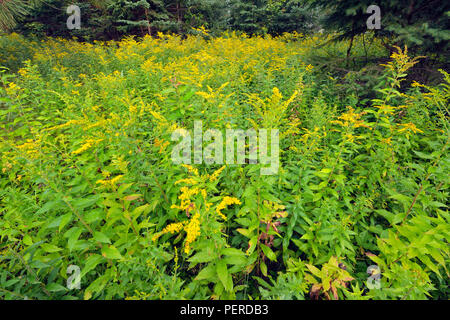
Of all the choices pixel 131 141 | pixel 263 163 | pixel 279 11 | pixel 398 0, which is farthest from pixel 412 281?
pixel 279 11

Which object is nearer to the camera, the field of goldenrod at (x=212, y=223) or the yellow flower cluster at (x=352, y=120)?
the field of goldenrod at (x=212, y=223)

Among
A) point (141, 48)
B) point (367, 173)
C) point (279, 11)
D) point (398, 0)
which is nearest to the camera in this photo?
point (367, 173)

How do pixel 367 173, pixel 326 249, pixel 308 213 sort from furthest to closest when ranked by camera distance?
1. pixel 367 173
2. pixel 308 213
3. pixel 326 249

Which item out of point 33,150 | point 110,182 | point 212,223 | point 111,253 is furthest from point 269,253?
point 33,150

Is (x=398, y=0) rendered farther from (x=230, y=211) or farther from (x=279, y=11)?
(x=279, y=11)

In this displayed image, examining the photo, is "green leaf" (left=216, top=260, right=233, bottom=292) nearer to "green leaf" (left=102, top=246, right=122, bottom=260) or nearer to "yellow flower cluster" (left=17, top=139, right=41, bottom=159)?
"green leaf" (left=102, top=246, right=122, bottom=260)

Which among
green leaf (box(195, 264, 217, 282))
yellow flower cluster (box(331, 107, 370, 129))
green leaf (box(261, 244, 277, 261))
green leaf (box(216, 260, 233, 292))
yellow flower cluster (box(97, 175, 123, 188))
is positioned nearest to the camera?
green leaf (box(216, 260, 233, 292))

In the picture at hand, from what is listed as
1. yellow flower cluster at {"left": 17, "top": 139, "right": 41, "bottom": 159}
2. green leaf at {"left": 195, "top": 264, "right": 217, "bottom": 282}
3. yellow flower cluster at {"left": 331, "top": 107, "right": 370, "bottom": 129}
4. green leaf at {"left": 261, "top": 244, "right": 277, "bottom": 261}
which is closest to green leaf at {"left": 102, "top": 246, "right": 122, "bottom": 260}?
green leaf at {"left": 195, "top": 264, "right": 217, "bottom": 282}

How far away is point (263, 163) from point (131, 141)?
1377 millimetres

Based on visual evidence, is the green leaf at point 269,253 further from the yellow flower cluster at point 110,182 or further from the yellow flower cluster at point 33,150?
the yellow flower cluster at point 33,150

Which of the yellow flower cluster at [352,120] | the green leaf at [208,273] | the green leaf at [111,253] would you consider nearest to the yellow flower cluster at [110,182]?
the green leaf at [111,253]

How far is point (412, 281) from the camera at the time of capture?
1.40 meters

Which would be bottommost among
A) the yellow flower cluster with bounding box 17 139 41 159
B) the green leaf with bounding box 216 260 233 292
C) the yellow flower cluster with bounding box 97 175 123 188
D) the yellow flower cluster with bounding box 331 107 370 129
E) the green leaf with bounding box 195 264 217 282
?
Answer: the green leaf with bounding box 195 264 217 282
